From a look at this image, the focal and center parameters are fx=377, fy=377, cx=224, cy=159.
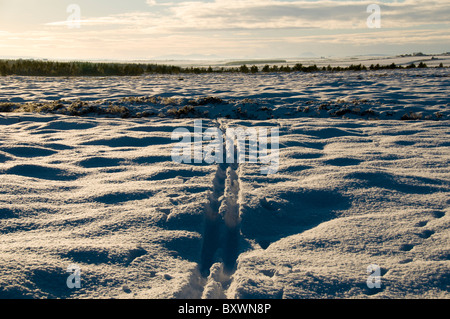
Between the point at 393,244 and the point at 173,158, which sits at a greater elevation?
the point at 173,158

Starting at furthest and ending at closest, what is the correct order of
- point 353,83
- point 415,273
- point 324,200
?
point 353,83
point 324,200
point 415,273

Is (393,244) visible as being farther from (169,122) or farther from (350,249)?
(169,122)

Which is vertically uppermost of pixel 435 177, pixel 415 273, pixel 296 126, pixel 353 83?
pixel 353 83

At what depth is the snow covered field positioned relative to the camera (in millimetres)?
1613

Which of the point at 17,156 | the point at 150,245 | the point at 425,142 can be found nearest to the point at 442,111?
the point at 425,142

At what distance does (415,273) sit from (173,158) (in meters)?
2.26

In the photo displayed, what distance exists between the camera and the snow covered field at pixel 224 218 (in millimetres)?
1613

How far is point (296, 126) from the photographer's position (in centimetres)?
482

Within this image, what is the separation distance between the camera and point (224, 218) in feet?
7.45

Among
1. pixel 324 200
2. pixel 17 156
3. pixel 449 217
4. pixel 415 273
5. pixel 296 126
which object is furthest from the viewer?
pixel 296 126

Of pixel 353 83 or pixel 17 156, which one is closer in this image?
pixel 17 156

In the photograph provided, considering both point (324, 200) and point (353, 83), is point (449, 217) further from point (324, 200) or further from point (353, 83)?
point (353, 83)

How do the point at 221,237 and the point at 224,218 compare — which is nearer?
the point at 221,237

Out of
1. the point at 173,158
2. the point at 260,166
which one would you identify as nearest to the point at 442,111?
the point at 260,166
